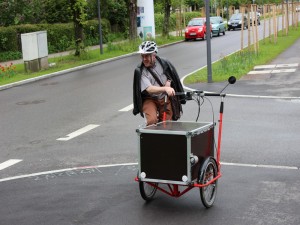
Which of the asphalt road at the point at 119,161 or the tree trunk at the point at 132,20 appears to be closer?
the asphalt road at the point at 119,161

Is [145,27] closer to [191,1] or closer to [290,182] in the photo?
[290,182]

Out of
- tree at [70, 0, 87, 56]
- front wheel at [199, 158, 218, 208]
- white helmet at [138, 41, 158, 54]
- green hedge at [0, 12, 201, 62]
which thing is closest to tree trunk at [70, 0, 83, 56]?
tree at [70, 0, 87, 56]

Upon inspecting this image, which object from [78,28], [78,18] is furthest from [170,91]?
[78,28]

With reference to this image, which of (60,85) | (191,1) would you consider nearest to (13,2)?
(60,85)

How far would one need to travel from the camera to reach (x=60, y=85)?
20562 millimetres

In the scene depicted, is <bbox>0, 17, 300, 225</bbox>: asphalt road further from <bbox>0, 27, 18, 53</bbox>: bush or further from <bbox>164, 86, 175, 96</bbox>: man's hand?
<bbox>0, 27, 18, 53</bbox>: bush

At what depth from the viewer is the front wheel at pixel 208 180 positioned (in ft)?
21.3

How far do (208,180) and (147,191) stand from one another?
79cm

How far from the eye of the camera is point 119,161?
30.3 feet

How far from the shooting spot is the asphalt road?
662 centimetres

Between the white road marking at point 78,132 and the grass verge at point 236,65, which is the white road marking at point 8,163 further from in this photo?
the grass verge at point 236,65

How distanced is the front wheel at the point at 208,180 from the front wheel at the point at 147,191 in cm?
73

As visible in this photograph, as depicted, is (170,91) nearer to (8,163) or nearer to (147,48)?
(147,48)

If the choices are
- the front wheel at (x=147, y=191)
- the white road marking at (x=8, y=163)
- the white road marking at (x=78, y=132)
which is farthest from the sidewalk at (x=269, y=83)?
the front wheel at (x=147, y=191)
